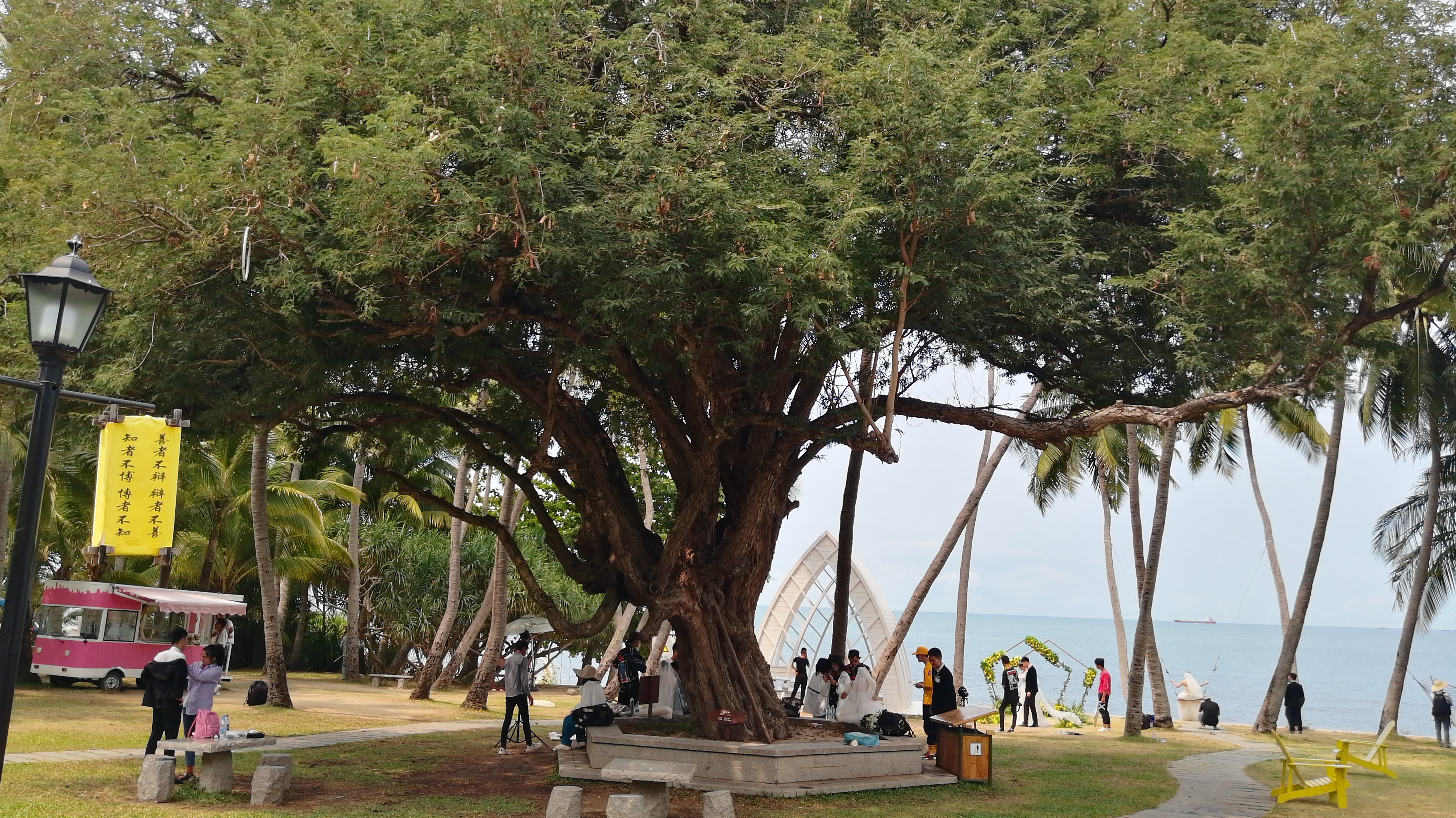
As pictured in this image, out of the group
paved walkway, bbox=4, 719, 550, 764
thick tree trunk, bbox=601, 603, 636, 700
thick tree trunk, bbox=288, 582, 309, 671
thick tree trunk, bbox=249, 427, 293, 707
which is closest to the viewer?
paved walkway, bbox=4, 719, 550, 764

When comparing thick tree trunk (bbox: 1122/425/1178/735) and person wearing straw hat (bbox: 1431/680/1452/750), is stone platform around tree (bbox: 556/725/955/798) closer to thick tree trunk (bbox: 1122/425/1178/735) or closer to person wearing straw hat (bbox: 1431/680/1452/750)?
thick tree trunk (bbox: 1122/425/1178/735)

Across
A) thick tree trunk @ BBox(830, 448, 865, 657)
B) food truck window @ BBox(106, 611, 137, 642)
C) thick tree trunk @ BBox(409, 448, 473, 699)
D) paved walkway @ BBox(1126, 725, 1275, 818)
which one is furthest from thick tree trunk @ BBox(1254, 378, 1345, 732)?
food truck window @ BBox(106, 611, 137, 642)

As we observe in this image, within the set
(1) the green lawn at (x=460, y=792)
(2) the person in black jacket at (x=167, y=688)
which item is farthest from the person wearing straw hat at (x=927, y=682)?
(2) the person in black jacket at (x=167, y=688)

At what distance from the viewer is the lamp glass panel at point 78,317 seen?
645cm

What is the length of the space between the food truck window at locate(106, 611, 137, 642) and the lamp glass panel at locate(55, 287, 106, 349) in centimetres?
1887

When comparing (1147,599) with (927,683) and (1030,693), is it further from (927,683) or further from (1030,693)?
(927,683)

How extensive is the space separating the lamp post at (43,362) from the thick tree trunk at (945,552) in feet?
56.2

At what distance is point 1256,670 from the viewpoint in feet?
391

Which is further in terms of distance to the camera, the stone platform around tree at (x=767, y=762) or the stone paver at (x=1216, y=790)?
the stone platform around tree at (x=767, y=762)

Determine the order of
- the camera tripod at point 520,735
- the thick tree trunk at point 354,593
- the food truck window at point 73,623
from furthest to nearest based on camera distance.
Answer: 1. the thick tree trunk at point 354,593
2. the food truck window at point 73,623
3. the camera tripod at point 520,735

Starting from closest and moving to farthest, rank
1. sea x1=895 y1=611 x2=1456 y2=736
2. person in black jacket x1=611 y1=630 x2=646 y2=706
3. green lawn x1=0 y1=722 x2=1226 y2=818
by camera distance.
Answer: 1. green lawn x1=0 y1=722 x2=1226 y2=818
2. person in black jacket x1=611 y1=630 x2=646 y2=706
3. sea x1=895 y1=611 x2=1456 y2=736

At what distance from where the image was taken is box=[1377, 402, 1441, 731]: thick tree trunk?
25656 millimetres

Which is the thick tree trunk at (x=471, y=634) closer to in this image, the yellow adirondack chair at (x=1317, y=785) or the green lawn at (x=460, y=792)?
the green lawn at (x=460, y=792)

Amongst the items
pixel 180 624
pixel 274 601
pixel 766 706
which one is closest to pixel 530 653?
pixel 180 624
